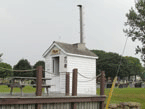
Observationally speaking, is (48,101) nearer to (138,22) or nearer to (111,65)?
(138,22)

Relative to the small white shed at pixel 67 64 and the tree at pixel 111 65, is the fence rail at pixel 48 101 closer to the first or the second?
the small white shed at pixel 67 64

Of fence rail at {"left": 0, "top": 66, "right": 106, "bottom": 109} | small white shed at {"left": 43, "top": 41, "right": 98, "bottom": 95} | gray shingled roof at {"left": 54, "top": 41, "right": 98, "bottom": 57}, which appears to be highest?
gray shingled roof at {"left": 54, "top": 41, "right": 98, "bottom": 57}

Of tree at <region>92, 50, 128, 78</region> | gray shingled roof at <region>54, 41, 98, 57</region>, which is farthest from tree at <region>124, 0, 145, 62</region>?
tree at <region>92, 50, 128, 78</region>

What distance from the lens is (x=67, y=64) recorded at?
51.2 feet

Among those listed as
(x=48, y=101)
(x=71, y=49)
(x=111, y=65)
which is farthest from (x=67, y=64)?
(x=111, y=65)

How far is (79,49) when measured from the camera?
17.8 meters

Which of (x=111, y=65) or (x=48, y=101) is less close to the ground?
(x=111, y=65)

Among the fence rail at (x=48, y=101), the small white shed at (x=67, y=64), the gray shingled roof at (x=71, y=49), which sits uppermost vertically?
the gray shingled roof at (x=71, y=49)

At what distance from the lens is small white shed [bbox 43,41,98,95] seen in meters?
15.6

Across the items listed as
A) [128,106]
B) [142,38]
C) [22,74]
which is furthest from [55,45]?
[22,74]

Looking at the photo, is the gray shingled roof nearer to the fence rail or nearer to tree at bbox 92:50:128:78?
the fence rail

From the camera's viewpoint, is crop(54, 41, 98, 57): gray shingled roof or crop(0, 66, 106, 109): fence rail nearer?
crop(0, 66, 106, 109): fence rail

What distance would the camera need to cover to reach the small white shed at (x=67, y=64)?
51.3 ft

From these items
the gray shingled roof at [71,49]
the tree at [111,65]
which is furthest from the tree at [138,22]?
the tree at [111,65]
